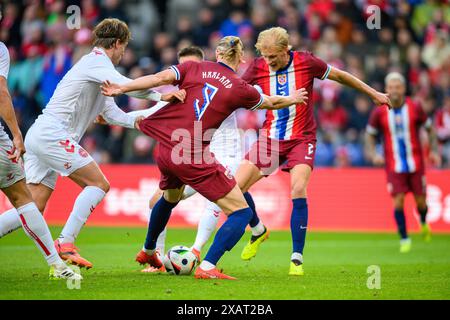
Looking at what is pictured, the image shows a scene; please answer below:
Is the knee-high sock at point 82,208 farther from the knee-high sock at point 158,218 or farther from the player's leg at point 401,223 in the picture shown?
the player's leg at point 401,223

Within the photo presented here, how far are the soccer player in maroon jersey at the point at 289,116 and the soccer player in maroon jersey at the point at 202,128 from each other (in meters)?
1.14

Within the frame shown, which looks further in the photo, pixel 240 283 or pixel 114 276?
pixel 114 276

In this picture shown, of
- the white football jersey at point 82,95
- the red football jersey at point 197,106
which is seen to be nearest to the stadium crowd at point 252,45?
the white football jersey at point 82,95

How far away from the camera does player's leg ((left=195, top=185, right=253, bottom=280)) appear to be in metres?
8.23

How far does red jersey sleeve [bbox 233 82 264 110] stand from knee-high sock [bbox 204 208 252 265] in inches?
43.0

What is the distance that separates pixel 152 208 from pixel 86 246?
4.13 m

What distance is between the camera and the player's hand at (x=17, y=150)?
24.1 feet

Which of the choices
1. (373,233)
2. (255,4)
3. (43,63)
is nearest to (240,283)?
(373,233)

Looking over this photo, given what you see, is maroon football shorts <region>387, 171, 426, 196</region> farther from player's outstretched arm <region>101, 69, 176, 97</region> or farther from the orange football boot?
player's outstretched arm <region>101, 69, 176, 97</region>

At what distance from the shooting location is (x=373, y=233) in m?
17.2

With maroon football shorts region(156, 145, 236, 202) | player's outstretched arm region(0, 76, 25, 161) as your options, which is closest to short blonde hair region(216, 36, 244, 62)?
maroon football shorts region(156, 145, 236, 202)

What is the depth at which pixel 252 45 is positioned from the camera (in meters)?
20.0

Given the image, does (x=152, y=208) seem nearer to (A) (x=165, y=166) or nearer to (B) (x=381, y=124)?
(A) (x=165, y=166)

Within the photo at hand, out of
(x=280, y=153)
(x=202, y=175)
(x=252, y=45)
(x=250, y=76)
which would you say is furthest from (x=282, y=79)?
(x=252, y=45)
